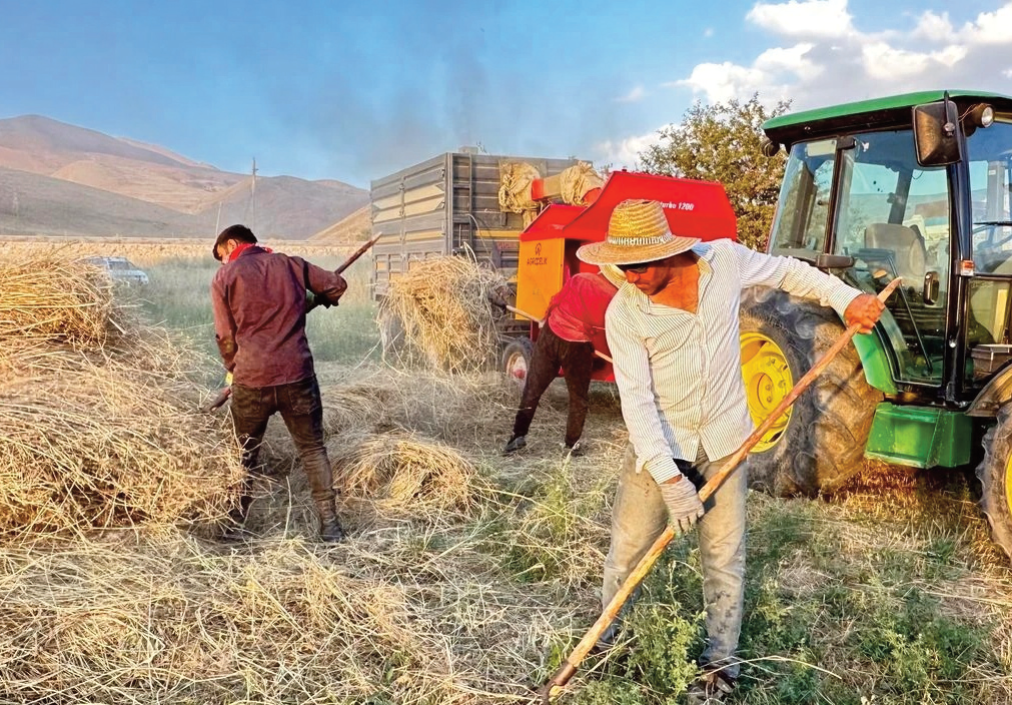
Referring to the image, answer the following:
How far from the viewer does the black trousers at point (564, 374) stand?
18.4 ft

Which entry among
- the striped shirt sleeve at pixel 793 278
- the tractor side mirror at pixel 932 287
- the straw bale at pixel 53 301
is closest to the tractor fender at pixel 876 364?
the tractor side mirror at pixel 932 287

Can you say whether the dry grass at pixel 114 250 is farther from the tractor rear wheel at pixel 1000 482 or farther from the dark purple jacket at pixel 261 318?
the tractor rear wheel at pixel 1000 482

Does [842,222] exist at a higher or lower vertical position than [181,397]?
higher

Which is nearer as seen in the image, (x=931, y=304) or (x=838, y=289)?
(x=838, y=289)

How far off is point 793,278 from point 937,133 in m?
1.29

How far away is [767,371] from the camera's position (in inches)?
192

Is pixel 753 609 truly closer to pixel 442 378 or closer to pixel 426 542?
pixel 426 542

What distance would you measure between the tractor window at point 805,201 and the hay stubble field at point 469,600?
141 centimetres

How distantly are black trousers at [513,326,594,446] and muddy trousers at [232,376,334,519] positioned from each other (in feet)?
6.20

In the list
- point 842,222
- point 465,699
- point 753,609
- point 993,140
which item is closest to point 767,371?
point 842,222

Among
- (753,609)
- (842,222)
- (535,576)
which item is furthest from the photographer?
(842,222)

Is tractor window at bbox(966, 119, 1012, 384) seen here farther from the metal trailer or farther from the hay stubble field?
the metal trailer

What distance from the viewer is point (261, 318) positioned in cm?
414

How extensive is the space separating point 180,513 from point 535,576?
1816mm
